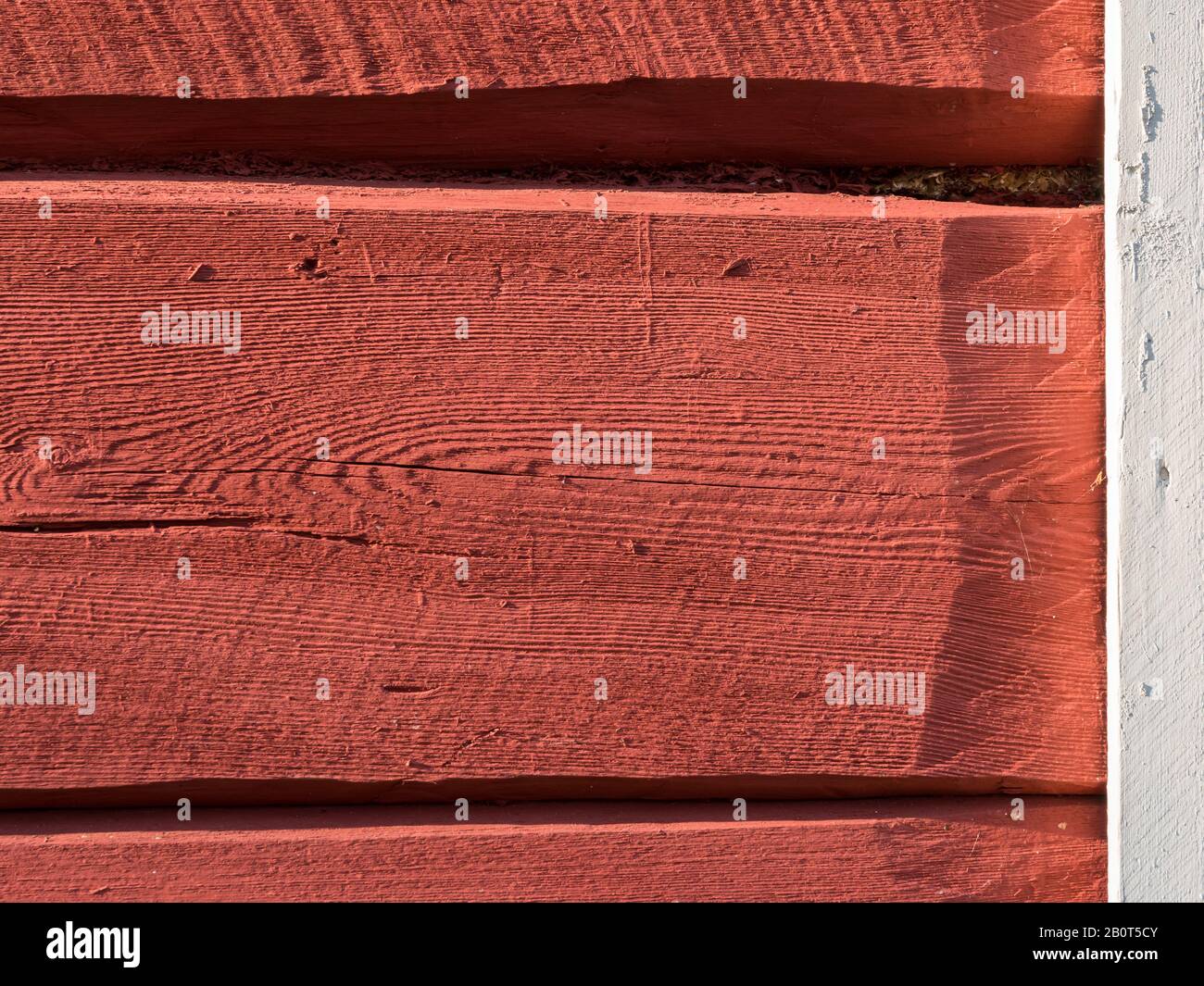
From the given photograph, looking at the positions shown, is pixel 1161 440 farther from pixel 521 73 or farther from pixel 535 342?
pixel 521 73

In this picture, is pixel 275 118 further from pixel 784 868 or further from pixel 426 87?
pixel 784 868

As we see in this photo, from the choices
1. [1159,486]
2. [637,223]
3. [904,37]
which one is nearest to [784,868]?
[1159,486]

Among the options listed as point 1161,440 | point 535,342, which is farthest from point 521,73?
point 1161,440

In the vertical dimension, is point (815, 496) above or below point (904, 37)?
below

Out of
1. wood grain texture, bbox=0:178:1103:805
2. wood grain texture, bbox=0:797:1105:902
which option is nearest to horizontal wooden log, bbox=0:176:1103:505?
wood grain texture, bbox=0:178:1103:805

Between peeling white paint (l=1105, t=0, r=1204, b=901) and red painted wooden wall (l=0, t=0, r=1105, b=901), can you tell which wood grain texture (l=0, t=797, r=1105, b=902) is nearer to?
red painted wooden wall (l=0, t=0, r=1105, b=901)

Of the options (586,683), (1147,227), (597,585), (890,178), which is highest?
(890,178)
